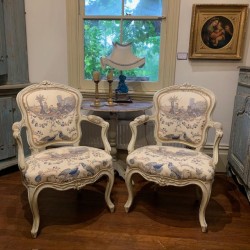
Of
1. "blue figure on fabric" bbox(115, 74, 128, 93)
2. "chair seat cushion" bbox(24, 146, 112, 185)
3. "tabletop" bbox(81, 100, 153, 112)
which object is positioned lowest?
"chair seat cushion" bbox(24, 146, 112, 185)

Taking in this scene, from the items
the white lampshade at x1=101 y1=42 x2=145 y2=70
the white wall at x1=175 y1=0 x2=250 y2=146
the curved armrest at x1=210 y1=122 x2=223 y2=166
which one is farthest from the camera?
the white wall at x1=175 y1=0 x2=250 y2=146

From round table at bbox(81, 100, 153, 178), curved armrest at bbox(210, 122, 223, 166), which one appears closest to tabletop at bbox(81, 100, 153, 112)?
round table at bbox(81, 100, 153, 178)

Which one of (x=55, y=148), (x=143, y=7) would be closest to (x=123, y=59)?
(x=143, y=7)

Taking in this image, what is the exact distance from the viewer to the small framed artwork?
2332 millimetres

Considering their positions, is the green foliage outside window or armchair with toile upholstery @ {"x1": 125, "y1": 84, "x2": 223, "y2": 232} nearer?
armchair with toile upholstery @ {"x1": 125, "y1": 84, "x2": 223, "y2": 232}

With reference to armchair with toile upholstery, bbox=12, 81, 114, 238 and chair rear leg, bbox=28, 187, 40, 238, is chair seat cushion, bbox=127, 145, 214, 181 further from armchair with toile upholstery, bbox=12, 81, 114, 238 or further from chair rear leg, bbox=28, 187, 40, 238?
chair rear leg, bbox=28, 187, 40, 238

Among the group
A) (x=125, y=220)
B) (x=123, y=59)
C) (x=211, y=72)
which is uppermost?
(x=123, y=59)

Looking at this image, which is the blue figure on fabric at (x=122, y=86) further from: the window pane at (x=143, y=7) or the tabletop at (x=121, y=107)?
the window pane at (x=143, y=7)

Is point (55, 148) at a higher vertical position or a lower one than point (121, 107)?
lower

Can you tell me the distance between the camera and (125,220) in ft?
6.18

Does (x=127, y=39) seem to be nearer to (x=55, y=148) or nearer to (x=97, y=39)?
(x=97, y=39)

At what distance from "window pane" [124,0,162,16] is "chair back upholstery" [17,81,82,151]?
42.0 inches

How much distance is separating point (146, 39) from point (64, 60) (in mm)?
870

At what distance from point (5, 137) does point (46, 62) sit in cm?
87
